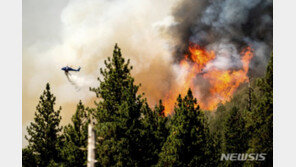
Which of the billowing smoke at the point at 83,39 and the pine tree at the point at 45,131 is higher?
the billowing smoke at the point at 83,39

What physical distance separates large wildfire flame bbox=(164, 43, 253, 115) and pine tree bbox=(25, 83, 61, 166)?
1329 cm

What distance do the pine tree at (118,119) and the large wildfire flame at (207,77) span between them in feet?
50.4

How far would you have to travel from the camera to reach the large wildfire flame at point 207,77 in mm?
33341

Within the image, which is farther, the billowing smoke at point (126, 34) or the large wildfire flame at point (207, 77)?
the large wildfire flame at point (207, 77)

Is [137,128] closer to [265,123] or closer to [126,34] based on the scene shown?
[265,123]

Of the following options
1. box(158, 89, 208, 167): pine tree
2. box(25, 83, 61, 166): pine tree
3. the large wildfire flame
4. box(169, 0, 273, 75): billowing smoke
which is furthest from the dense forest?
the large wildfire flame

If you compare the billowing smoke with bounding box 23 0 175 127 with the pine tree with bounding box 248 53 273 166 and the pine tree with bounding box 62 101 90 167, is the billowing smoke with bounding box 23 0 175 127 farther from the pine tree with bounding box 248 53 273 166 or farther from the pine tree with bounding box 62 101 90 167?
the pine tree with bounding box 248 53 273 166

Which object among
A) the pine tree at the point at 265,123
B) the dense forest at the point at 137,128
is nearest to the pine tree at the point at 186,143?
the dense forest at the point at 137,128

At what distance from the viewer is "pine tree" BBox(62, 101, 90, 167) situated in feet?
70.0

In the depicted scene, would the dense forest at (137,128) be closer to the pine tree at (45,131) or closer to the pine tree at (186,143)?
the pine tree at (186,143)

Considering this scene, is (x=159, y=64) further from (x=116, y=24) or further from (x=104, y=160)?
(x=104, y=160)

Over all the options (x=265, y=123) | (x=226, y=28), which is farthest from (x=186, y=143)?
(x=226, y=28)
